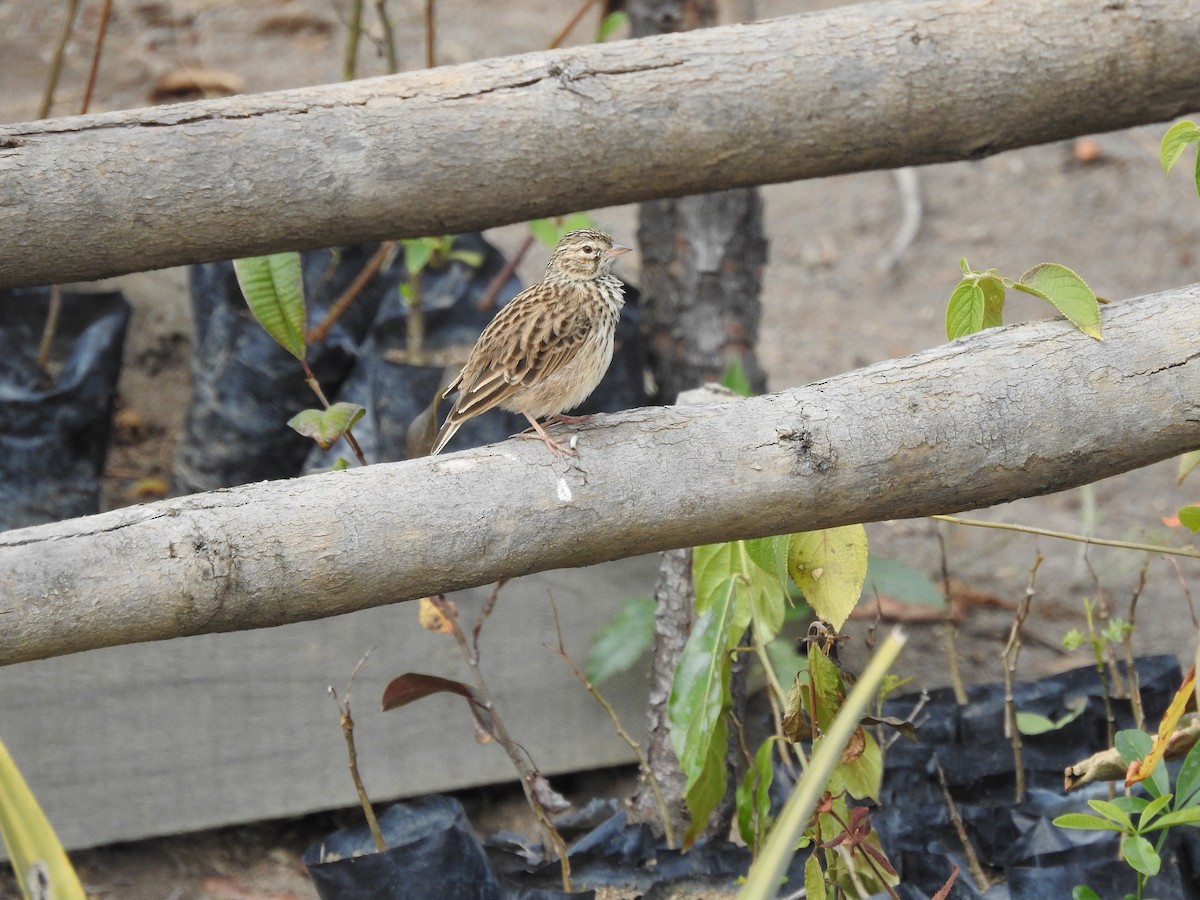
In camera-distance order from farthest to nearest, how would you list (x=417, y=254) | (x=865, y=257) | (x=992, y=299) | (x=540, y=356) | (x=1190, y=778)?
(x=865, y=257) → (x=417, y=254) → (x=540, y=356) → (x=992, y=299) → (x=1190, y=778)

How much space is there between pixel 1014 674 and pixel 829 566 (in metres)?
1.05

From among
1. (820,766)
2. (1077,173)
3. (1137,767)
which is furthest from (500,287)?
(1077,173)

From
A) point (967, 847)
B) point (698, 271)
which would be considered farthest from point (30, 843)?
point (698, 271)

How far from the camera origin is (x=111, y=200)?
9.86 ft

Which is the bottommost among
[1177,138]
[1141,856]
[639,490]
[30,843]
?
[1141,856]

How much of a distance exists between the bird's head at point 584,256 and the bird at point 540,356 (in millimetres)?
68

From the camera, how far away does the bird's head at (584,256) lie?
11.4ft

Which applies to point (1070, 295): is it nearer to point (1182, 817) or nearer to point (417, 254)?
point (1182, 817)

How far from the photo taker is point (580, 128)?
333cm

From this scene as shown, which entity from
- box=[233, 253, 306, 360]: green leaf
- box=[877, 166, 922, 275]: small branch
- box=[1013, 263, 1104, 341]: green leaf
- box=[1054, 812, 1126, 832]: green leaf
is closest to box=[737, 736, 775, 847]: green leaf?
box=[1054, 812, 1126, 832]: green leaf

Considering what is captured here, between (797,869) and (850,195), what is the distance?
6.47 m

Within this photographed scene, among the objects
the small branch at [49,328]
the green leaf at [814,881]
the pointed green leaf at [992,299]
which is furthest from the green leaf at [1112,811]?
the small branch at [49,328]

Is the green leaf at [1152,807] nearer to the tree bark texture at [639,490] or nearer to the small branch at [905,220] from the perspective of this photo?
the tree bark texture at [639,490]

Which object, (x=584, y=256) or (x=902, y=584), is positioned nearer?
(x=584, y=256)
